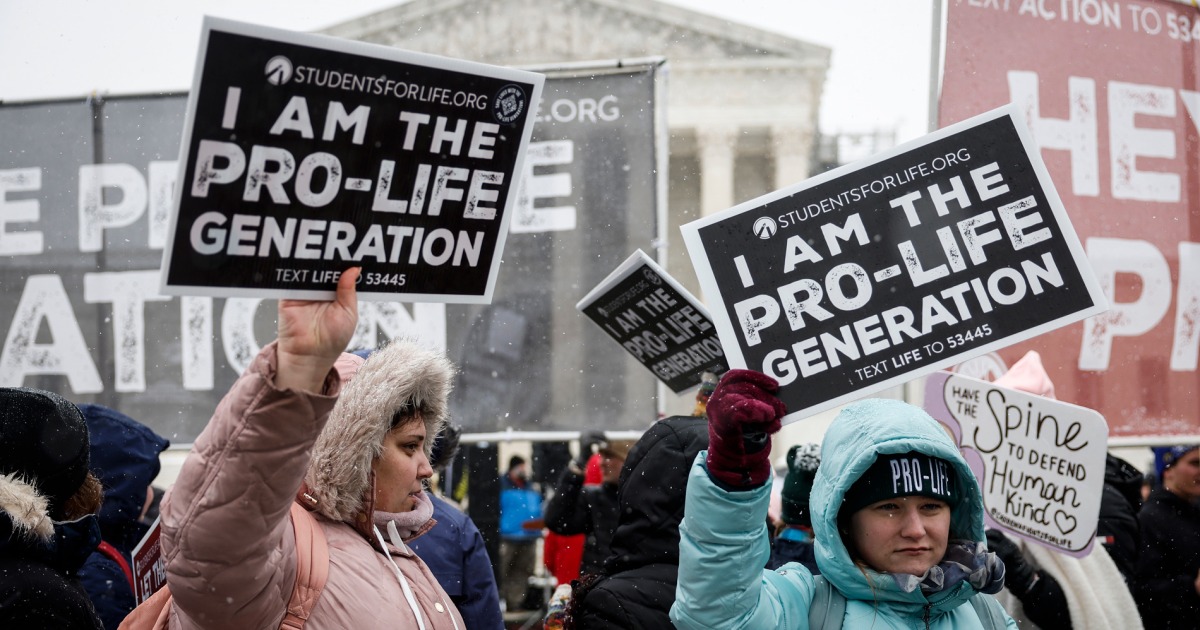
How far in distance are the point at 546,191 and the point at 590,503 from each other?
1.68 metres

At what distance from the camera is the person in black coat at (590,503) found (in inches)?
191

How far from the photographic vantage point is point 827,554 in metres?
2.07

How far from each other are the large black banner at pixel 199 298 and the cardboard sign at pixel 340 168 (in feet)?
9.63

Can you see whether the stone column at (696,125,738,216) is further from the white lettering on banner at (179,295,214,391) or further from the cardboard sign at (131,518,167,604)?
the cardboard sign at (131,518,167,604)

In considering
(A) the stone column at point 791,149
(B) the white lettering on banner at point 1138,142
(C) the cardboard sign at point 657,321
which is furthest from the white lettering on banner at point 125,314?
(A) the stone column at point 791,149

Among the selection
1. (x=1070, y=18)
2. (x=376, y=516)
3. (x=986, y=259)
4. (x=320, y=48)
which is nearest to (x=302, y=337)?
(x=320, y=48)

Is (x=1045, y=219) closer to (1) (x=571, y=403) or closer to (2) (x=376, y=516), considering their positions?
(2) (x=376, y=516)

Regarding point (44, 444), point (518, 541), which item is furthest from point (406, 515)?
point (518, 541)

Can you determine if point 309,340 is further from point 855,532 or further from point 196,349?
point 196,349

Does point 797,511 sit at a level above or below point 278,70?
below

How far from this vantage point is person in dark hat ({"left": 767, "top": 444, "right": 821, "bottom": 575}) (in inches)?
119

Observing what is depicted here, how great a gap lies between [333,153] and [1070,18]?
4.18 metres

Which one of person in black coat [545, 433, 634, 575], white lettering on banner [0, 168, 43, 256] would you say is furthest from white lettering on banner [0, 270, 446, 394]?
person in black coat [545, 433, 634, 575]

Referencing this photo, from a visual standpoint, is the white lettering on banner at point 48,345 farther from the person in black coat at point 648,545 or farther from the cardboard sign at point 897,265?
the cardboard sign at point 897,265
